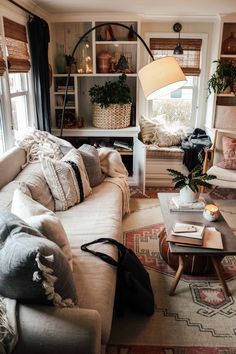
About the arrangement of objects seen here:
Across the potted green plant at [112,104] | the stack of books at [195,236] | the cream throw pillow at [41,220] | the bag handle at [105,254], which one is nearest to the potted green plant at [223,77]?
the potted green plant at [112,104]

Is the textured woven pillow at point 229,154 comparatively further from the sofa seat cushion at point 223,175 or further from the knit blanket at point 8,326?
the knit blanket at point 8,326

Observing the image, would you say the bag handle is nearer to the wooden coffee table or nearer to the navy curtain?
the wooden coffee table

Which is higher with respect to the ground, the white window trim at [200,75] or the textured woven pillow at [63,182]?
the white window trim at [200,75]

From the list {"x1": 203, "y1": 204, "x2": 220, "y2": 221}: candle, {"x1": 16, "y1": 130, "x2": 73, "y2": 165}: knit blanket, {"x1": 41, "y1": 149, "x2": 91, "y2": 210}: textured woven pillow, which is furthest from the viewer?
{"x1": 16, "y1": 130, "x2": 73, "y2": 165}: knit blanket

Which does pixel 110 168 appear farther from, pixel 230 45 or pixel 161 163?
pixel 230 45

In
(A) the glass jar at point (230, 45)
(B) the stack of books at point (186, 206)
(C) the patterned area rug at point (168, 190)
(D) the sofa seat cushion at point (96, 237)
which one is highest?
(A) the glass jar at point (230, 45)

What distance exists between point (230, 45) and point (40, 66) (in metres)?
2.50

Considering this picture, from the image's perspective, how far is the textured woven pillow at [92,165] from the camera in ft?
10.2

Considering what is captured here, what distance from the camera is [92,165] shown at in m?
3.13

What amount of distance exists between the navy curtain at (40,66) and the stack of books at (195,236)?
A: 7.00 feet

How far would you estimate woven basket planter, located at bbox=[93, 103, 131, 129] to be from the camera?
13.2 ft

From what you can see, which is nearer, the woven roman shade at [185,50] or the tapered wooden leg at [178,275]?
the tapered wooden leg at [178,275]

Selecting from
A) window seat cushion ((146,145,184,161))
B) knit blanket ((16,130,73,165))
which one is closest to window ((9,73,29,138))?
knit blanket ((16,130,73,165))

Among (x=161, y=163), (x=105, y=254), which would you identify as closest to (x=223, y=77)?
(x=161, y=163)
